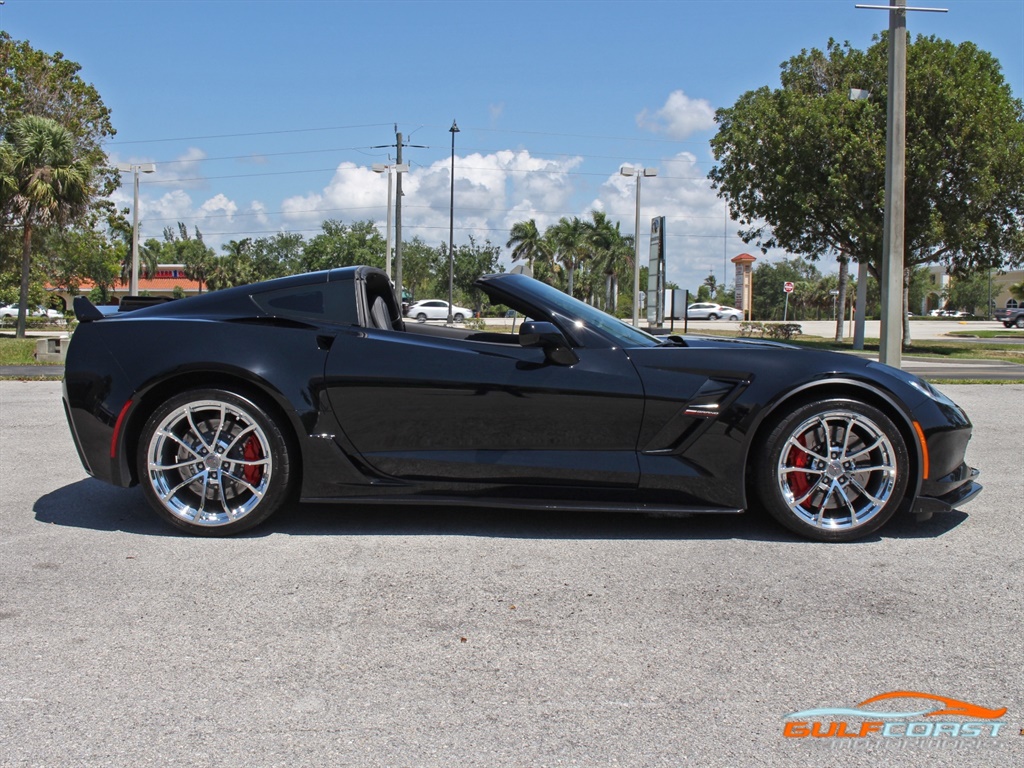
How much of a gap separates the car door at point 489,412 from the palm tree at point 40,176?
26.8 meters

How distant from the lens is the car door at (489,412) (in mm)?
4047

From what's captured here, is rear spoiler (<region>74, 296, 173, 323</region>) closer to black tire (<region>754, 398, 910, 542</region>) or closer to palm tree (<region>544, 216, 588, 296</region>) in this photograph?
black tire (<region>754, 398, 910, 542</region>)

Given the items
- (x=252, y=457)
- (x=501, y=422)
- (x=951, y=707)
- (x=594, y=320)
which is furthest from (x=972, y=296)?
(x=951, y=707)

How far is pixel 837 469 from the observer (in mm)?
4082

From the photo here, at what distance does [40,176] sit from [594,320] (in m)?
27.8

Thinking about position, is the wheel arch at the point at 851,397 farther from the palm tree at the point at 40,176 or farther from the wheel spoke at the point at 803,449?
the palm tree at the point at 40,176

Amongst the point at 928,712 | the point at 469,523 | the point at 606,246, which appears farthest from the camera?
the point at 606,246

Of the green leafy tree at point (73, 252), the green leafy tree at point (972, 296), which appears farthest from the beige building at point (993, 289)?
the green leafy tree at point (73, 252)

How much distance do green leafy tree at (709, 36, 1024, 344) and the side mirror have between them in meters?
21.8

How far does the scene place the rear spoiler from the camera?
14.2 ft

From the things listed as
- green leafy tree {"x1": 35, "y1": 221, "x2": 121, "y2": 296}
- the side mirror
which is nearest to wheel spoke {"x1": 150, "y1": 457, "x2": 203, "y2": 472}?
the side mirror

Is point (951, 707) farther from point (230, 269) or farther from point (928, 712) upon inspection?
A: point (230, 269)

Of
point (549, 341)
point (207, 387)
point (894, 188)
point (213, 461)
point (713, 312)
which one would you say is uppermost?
point (713, 312)

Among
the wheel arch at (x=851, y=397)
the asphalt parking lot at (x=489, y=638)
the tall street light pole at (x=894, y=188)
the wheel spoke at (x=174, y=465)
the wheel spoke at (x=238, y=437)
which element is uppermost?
the tall street light pole at (x=894, y=188)
